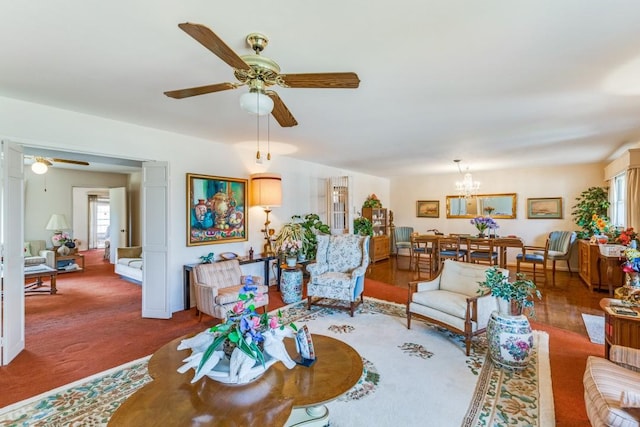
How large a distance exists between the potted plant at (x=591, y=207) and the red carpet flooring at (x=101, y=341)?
3757 mm

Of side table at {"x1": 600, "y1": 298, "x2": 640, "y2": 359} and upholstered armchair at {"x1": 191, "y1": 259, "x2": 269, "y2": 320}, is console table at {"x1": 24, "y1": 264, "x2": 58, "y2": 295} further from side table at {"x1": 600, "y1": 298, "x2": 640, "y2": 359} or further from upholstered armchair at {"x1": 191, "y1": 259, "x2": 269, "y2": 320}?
side table at {"x1": 600, "y1": 298, "x2": 640, "y2": 359}

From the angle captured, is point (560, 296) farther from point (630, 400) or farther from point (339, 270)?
point (630, 400)

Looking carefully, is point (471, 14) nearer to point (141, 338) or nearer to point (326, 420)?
point (326, 420)

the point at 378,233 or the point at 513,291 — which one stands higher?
the point at 378,233

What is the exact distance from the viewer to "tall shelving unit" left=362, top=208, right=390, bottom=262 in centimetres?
772

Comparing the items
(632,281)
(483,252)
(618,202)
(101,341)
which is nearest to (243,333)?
(101,341)

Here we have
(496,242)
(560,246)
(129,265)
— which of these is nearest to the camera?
(496,242)

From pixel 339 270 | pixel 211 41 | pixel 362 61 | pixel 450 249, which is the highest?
pixel 362 61

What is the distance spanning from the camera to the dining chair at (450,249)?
5.88 meters

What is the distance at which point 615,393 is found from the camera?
1494mm

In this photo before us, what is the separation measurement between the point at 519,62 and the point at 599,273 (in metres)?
4.81

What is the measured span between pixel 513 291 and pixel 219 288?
10.7 ft

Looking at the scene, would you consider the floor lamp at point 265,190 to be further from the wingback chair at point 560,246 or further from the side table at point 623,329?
the wingback chair at point 560,246

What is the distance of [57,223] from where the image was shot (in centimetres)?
673
